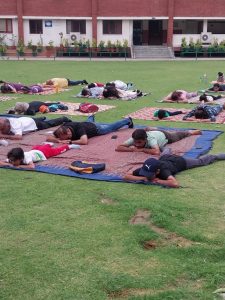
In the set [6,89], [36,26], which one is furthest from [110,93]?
[36,26]

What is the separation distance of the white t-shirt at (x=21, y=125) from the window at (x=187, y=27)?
3304 centimetres

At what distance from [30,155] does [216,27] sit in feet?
121

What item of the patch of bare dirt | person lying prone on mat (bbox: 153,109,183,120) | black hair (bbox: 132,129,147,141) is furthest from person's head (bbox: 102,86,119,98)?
the patch of bare dirt

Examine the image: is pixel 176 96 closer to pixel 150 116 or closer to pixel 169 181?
pixel 150 116

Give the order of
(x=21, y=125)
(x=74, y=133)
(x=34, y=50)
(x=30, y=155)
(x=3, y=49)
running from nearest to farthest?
1. (x=30, y=155)
2. (x=74, y=133)
3. (x=21, y=125)
4. (x=3, y=49)
5. (x=34, y=50)

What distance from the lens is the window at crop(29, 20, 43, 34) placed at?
41438mm

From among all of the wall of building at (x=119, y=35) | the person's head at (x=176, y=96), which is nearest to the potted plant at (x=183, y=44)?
the wall of building at (x=119, y=35)

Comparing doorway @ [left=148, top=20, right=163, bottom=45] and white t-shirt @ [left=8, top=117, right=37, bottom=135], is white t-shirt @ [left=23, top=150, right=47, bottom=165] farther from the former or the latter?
doorway @ [left=148, top=20, right=163, bottom=45]

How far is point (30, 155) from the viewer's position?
8094 mm

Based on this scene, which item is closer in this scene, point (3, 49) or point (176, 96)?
point (176, 96)

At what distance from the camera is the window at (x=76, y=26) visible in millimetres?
41222

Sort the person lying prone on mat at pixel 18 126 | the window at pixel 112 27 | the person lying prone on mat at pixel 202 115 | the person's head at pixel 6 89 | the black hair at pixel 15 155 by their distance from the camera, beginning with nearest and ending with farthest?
1. the black hair at pixel 15 155
2. the person lying prone on mat at pixel 18 126
3. the person lying prone on mat at pixel 202 115
4. the person's head at pixel 6 89
5. the window at pixel 112 27

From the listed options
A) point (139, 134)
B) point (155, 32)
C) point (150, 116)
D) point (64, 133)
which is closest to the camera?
point (139, 134)

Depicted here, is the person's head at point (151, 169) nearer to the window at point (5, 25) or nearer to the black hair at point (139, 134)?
the black hair at point (139, 134)
